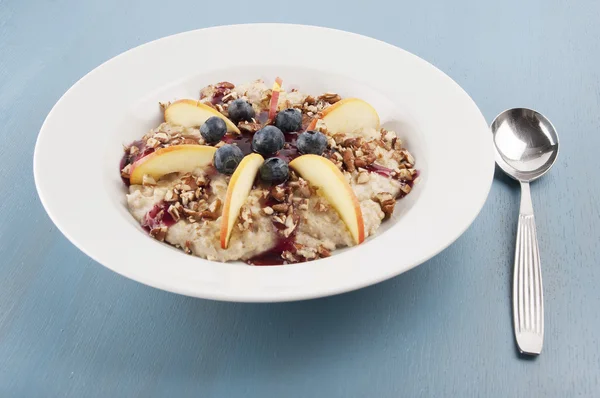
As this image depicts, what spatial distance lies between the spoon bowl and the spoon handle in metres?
0.27

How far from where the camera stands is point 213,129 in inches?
87.1

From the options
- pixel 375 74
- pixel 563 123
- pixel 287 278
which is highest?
pixel 563 123

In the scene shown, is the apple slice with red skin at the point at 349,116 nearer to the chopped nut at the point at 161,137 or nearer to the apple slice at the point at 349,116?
the apple slice at the point at 349,116

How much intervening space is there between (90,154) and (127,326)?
68 centimetres

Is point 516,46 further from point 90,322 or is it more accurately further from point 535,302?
point 90,322

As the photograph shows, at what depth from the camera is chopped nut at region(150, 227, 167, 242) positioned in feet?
6.45

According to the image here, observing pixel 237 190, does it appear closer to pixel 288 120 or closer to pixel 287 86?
pixel 288 120

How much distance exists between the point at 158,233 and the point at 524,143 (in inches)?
62.2

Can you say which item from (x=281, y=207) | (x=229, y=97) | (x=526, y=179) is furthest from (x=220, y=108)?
(x=526, y=179)

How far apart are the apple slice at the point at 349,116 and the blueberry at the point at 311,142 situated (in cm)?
23

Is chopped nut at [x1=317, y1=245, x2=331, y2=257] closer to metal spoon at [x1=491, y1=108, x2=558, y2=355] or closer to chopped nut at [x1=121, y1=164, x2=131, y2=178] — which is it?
metal spoon at [x1=491, y1=108, x2=558, y2=355]

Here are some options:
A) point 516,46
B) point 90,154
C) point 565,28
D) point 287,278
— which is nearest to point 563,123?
point 516,46

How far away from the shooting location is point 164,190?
6.98 ft

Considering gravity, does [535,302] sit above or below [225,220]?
above
